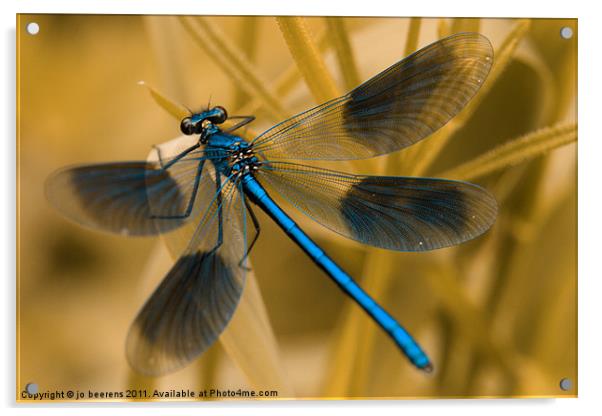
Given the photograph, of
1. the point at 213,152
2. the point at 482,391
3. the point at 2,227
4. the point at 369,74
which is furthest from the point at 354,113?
the point at 2,227

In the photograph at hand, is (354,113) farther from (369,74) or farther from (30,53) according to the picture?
(30,53)

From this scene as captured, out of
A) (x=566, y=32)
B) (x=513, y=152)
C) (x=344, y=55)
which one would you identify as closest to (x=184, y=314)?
(x=344, y=55)

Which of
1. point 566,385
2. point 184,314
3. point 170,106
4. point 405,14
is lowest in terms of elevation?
point 566,385

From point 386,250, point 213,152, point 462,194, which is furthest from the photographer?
point 386,250

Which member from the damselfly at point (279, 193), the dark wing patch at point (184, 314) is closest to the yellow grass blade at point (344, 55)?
the damselfly at point (279, 193)

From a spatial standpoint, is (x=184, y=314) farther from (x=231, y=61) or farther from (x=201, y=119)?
(x=231, y=61)

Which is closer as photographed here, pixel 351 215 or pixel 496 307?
pixel 351 215
